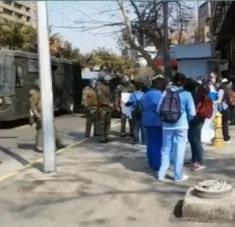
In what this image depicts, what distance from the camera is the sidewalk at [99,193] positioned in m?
7.88

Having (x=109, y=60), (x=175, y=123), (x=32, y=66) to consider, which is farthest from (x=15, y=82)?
(x=109, y=60)

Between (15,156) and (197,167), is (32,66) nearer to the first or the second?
(15,156)

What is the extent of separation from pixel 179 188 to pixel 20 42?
51.2 metres

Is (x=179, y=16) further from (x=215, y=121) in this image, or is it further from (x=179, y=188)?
(x=179, y=188)

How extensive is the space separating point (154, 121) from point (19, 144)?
6809 mm

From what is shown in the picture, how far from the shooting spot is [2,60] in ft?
78.4

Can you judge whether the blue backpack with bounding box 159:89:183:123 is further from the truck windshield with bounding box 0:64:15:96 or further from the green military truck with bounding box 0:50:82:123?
the truck windshield with bounding box 0:64:15:96

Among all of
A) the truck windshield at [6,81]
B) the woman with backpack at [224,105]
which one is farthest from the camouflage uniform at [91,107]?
the truck windshield at [6,81]

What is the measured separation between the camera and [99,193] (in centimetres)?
941

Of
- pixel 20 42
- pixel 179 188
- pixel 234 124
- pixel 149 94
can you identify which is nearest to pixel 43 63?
pixel 149 94

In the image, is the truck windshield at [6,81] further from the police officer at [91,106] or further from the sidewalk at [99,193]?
the sidewalk at [99,193]

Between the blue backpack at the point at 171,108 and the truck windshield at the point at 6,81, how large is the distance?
47.8 feet

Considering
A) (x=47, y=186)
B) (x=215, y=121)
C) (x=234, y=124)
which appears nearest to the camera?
(x=47, y=186)

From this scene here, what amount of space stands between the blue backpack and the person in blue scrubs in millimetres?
735
